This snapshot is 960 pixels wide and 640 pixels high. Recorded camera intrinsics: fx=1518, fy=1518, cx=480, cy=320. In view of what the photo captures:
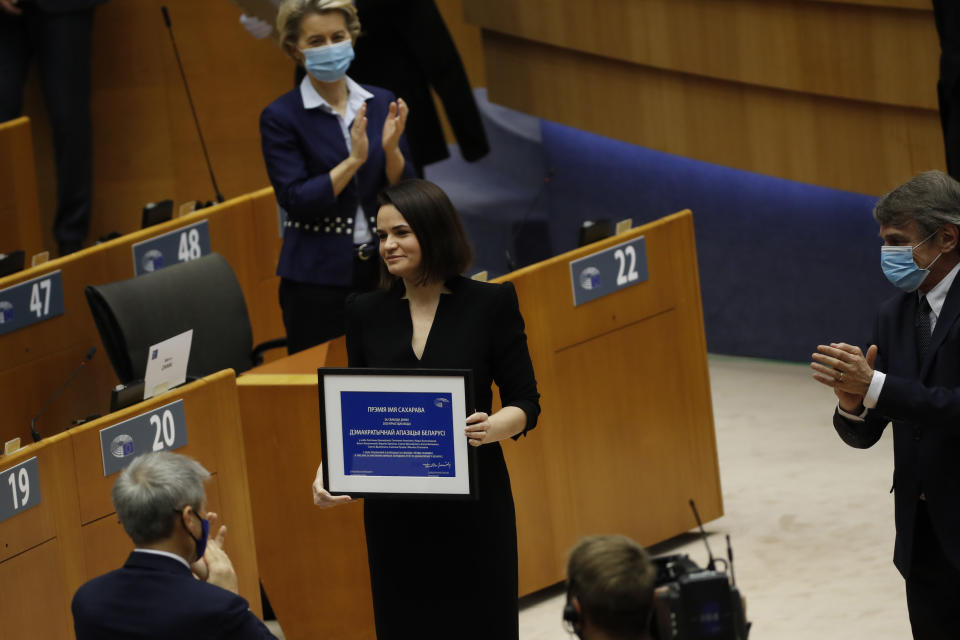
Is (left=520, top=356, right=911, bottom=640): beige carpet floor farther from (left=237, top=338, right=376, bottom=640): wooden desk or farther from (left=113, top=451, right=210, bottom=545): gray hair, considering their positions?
(left=113, top=451, right=210, bottom=545): gray hair

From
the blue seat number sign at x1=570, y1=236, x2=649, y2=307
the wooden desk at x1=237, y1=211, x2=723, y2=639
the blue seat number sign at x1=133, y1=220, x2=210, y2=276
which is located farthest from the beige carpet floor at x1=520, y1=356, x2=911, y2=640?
the blue seat number sign at x1=133, y1=220, x2=210, y2=276

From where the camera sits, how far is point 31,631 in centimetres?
364

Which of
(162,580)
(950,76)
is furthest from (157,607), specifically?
(950,76)

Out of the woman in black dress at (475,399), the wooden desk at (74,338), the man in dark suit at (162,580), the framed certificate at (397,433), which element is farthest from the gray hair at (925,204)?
the wooden desk at (74,338)

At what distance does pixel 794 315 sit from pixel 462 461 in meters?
4.39

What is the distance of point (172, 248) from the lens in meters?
5.89

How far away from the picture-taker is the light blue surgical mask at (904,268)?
3.06 m

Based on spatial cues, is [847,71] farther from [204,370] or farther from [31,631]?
[31,631]

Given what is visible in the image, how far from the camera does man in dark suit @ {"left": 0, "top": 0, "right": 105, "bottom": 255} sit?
7773 millimetres

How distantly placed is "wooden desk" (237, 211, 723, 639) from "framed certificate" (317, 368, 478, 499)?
44.0 inches

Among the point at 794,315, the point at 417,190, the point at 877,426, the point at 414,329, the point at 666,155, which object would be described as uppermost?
the point at 417,190

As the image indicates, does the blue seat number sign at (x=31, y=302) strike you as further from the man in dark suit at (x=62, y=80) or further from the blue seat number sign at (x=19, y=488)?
the man in dark suit at (x=62, y=80)

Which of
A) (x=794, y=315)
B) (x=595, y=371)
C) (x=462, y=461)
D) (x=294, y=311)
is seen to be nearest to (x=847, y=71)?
(x=794, y=315)

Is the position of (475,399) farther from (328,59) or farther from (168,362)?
(328,59)
